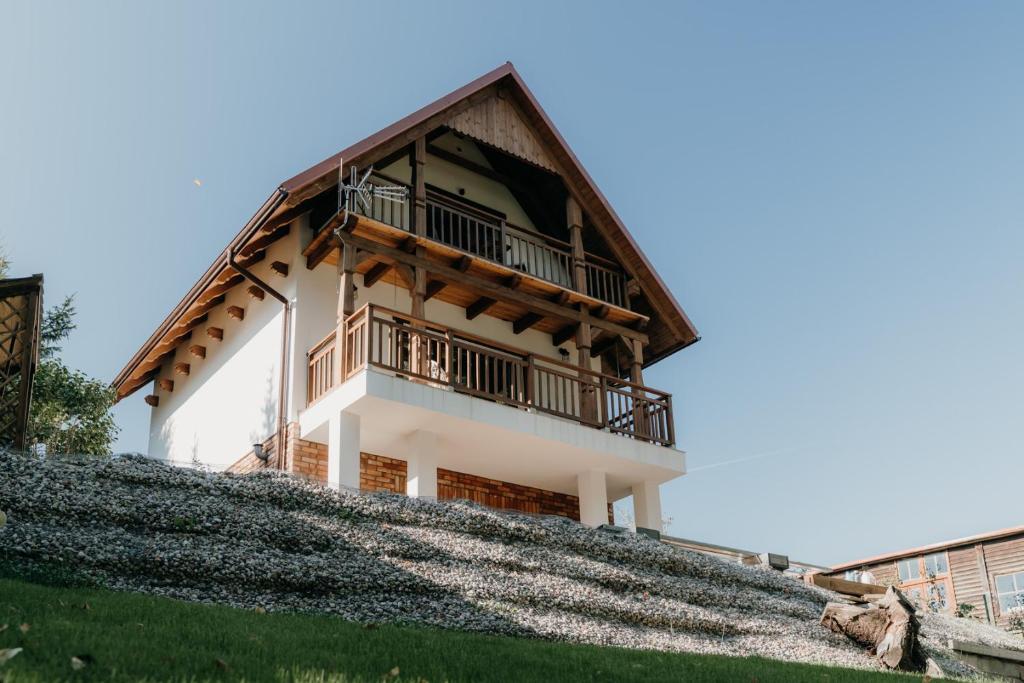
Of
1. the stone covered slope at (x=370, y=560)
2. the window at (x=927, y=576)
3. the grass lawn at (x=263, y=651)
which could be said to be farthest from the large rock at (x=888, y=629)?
the window at (x=927, y=576)

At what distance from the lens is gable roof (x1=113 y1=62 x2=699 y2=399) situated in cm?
1546

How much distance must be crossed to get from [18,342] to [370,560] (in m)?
6.51

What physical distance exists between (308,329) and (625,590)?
6.70m

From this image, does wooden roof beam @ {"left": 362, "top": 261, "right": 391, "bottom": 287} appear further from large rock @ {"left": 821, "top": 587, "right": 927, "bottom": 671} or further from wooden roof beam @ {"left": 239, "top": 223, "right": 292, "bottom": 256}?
large rock @ {"left": 821, "top": 587, "right": 927, "bottom": 671}

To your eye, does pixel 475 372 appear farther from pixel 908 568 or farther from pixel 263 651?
pixel 908 568

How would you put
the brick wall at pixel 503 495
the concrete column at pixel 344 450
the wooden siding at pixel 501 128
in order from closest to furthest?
1. the concrete column at pixel 344 450
2. the brick wall at pixel 503 495
3. the wooden siding at pixel 501 128

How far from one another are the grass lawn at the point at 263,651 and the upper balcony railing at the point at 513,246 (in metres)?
9.44

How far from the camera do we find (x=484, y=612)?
9.52 meters

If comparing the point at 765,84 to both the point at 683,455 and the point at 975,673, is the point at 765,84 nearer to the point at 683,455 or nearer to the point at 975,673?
the point at 683,455

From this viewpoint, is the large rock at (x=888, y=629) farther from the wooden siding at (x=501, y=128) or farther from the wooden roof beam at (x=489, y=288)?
the wooden siding at (x=501, y=128)

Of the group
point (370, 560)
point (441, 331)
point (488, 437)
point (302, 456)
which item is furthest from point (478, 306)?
point (370, 560)

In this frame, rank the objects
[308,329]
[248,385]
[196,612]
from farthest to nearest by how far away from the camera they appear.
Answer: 1. [248,385]
2. [308,329]
3. [196,612]

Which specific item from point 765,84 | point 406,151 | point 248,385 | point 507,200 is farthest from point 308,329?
point 765,84

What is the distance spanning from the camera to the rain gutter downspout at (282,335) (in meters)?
15.3
